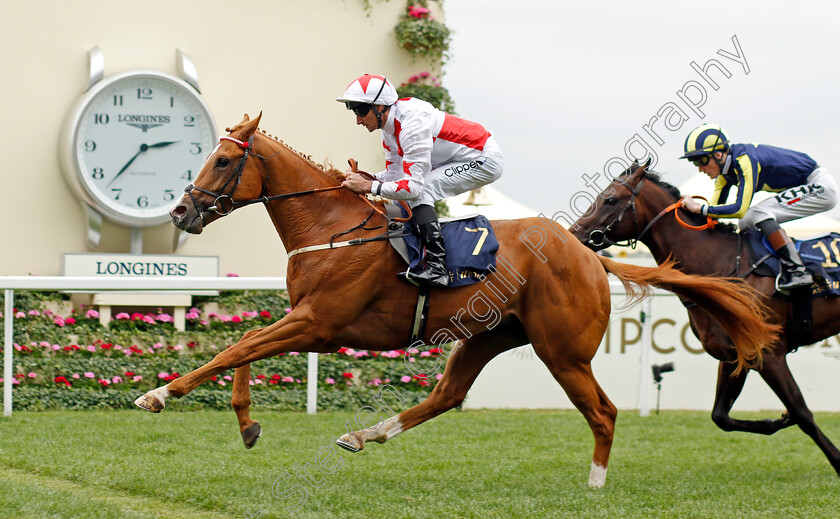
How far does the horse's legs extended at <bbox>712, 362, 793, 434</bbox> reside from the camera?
17.6ft

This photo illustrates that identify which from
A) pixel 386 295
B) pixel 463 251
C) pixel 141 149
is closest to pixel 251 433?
pixel 386 295

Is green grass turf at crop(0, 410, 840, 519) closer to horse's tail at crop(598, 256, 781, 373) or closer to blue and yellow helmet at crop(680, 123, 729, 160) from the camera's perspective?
horse's tail at crop(598, 256, 781, 373)

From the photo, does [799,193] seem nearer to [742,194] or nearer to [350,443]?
[742,194]

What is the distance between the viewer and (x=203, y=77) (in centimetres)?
898

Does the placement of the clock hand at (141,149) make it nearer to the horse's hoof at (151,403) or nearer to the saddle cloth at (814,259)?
the horse's hoof at (151,403)

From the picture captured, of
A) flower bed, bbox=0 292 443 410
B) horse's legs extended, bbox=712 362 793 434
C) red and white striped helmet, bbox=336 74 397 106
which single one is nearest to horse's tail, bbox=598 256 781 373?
horse's legs extended, bbox=712 362 793 434

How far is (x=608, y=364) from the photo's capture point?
815 centimetres

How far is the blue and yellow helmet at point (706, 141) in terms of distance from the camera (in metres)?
5.30

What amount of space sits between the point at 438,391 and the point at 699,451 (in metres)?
2.35

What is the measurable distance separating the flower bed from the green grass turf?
370 millimetres

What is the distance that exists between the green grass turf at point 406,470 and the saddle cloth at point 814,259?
3.67 feet

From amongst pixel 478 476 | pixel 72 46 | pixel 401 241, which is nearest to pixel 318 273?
pixel 401 241

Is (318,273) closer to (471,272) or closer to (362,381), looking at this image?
(471,272)

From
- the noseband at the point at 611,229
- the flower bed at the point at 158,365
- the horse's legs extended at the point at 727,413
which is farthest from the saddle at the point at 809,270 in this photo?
the flower bed at the point at 158,365
